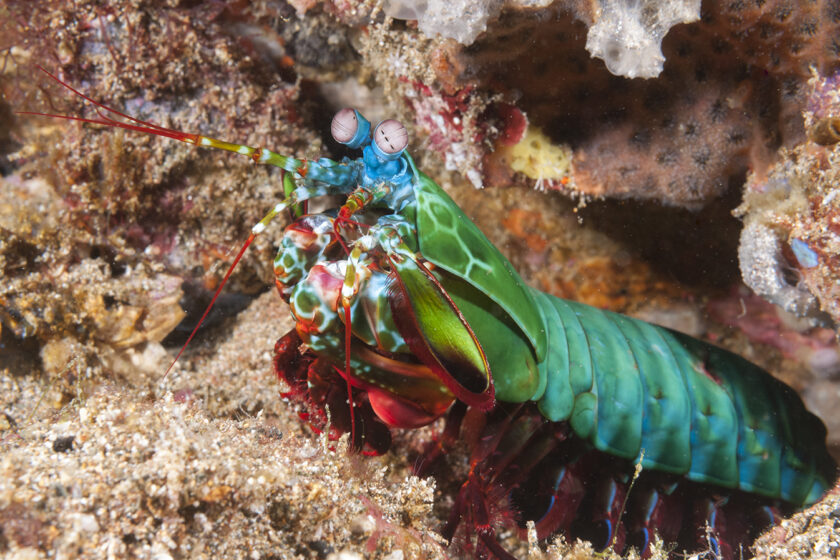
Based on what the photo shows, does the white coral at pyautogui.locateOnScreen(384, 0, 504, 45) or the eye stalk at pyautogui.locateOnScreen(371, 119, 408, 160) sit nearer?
the eye stalk at pyautogui.locateOnScreen(371, 119, 408, 160)

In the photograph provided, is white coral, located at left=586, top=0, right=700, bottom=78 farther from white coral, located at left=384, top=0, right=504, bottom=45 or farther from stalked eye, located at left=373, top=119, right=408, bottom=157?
stalked eye, located at left=373, top=119, right=408, bottom=157

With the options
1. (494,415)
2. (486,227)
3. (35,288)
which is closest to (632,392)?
(494,415)

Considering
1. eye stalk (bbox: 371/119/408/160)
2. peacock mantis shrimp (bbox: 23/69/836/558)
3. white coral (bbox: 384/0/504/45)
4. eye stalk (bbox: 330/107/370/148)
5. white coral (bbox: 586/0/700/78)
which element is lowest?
peacock mantis shrimp (bbox: 23/69/836/558)

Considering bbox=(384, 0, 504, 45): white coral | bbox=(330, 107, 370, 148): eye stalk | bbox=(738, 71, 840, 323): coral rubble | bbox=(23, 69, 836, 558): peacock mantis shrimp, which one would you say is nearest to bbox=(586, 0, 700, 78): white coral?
bbox=(384, 0, 504, 45): white coral

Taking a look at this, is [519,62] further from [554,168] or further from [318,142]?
[318,142]

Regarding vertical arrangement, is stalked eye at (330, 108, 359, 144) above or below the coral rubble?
below

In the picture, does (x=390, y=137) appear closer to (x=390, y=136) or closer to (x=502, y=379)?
(x=390, y=136)
